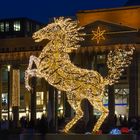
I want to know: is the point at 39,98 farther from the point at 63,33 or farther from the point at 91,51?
the point at 63,33

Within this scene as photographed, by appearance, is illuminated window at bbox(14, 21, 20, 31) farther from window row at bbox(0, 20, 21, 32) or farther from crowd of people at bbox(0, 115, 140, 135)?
crowd of people at bbox(0, 115, 140, 135)

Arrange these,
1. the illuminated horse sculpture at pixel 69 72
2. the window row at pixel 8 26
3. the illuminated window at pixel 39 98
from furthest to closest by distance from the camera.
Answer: the window row at pixel 8 26 < the illuminated window at pixel 39 98 < the illuminated horse sculpture at pixel 69 72

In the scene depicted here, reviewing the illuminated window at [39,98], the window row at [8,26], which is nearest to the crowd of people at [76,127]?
the illuminated window at [39,98]

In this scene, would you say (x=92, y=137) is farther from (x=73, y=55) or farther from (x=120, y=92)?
(x=120, y=92)

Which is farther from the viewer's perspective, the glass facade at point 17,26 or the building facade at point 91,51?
the glass facade at point 17,26

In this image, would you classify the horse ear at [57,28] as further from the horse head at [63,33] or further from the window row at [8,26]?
the window row at [8,26]

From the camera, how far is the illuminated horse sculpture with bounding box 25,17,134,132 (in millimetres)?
28516

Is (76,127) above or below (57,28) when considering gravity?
below

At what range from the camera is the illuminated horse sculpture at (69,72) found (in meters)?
28.5

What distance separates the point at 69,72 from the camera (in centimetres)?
2873

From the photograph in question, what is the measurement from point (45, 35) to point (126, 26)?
34.8m

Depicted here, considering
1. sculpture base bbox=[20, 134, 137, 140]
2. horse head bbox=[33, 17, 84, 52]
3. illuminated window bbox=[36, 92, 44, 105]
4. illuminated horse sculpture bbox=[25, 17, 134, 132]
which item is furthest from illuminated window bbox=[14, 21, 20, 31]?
sculpture base bbox=[20, 134, 137, 140]

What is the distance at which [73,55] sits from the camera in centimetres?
6481

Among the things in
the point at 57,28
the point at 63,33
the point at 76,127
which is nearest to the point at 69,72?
the point at 63,33
